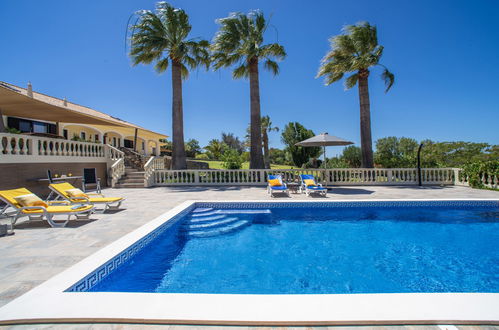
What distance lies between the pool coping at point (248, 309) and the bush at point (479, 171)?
12508mm

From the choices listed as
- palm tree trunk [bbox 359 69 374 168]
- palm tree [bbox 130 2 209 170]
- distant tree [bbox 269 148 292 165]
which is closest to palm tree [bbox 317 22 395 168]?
palm tree trunk [bbox 359 69 374 168]

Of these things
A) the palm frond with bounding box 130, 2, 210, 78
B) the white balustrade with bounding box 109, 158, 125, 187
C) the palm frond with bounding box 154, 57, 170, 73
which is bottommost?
the white balustrade with bounding box 109, 158, 125, 187

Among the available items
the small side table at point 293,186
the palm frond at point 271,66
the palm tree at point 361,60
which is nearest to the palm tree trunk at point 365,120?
the palm tree at point 361,60

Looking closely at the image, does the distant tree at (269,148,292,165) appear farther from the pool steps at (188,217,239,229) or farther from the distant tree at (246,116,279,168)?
the pool steps at (188,217,239,229)

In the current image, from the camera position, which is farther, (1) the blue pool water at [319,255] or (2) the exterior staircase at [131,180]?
(2) the exterior staircase at [131,180]

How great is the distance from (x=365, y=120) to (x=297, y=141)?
15.0m

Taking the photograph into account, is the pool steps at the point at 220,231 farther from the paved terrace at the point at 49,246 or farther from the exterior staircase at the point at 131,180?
the exterior staircase at the point at 131,180

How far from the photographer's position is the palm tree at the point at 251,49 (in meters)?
15.1

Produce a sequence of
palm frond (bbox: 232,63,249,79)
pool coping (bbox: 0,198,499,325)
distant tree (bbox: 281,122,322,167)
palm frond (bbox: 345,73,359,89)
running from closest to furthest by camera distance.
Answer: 1. pool coping (bbox: 0,198,499,325)
2. palm frond (bbox: 345,73,359,89)
3. palm frond (bbox: 232,63,249,79)
4. distant tree (bbox: 281,122,322,167)

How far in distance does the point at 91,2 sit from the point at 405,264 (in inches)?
649

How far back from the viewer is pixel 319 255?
16.2ft

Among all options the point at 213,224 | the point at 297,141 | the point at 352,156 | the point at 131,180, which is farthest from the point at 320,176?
the point at 297,141

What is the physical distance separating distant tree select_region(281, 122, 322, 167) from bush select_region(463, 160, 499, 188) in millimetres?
17353

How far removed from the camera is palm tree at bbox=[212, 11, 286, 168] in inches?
593
